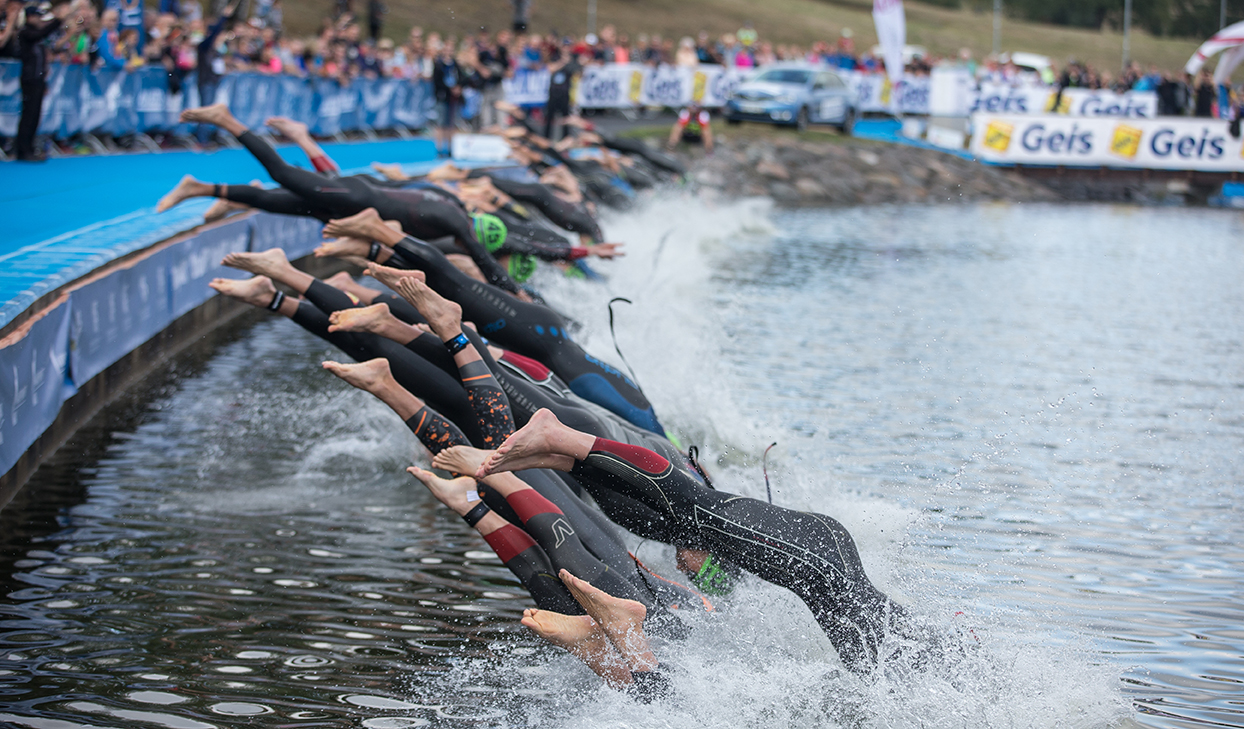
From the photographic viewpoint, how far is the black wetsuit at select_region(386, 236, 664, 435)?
6.22m

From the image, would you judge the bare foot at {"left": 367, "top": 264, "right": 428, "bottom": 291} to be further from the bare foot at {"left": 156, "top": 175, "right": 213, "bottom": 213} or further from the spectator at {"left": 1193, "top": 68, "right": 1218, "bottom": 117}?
the spectator at {"left": 1193, "top": 68, "right": 1218, "bottom": 117}

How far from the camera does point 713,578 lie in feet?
17.0

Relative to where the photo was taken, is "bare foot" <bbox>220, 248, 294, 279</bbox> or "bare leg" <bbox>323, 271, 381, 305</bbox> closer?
"bare foot" <bbox>220, 248, 294, 279</bbox>

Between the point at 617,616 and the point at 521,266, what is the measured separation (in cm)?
519

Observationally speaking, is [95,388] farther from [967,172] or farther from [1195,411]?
[967,172]

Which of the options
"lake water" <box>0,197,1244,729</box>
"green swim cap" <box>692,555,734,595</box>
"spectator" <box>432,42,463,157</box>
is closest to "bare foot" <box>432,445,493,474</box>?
"lake water" <box>0,197,1244,729</box>

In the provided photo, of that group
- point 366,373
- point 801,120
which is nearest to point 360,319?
point 366,373

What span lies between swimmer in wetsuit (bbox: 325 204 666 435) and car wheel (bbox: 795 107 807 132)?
82.6 feet

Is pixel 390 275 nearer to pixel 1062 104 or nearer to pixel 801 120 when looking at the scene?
pixel 801 120

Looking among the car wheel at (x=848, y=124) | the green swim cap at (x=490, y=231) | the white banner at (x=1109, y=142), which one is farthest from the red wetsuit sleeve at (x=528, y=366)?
the white banner at (x=1109, y=142)

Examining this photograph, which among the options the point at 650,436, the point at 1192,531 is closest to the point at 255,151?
the point at 650,436

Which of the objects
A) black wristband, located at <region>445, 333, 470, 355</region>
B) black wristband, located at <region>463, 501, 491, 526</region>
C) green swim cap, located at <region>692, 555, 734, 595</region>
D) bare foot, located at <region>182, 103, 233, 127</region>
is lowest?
green swim cap, located at <region>692, 555, 734, 595</region>

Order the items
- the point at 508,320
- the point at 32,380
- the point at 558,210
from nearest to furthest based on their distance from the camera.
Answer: the point at 508,320 → the point at 32,380 → the point at 558,210

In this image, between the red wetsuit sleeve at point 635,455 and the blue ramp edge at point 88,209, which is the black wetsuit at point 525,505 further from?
the blue ramp edge at point 88,209
